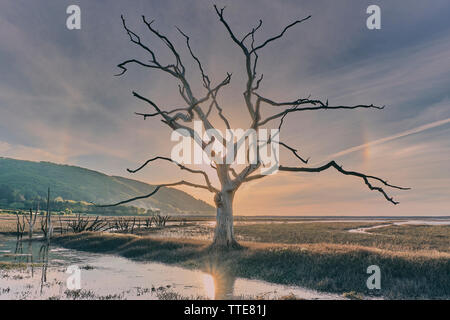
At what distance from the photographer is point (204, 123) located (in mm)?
22797

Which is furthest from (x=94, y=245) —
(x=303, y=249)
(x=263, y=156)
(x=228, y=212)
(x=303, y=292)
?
(x=303, y=292)

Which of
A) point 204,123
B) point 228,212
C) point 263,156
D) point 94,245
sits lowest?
point 94,245

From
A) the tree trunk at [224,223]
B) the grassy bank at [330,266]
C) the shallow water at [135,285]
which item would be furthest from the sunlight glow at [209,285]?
the tree trunk at [224,223]

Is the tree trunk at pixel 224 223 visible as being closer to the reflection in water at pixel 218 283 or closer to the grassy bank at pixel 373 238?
the reflection in water at pixel 218 283

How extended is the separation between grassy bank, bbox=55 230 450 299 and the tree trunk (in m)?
0.90

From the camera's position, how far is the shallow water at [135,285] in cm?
1187

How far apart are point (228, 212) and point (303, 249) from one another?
225 inches

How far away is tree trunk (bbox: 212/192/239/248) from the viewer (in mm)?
21438

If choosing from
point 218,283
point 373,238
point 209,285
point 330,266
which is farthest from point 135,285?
point 373,238

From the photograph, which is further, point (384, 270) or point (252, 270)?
point (252, 270)

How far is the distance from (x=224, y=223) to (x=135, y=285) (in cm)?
893
